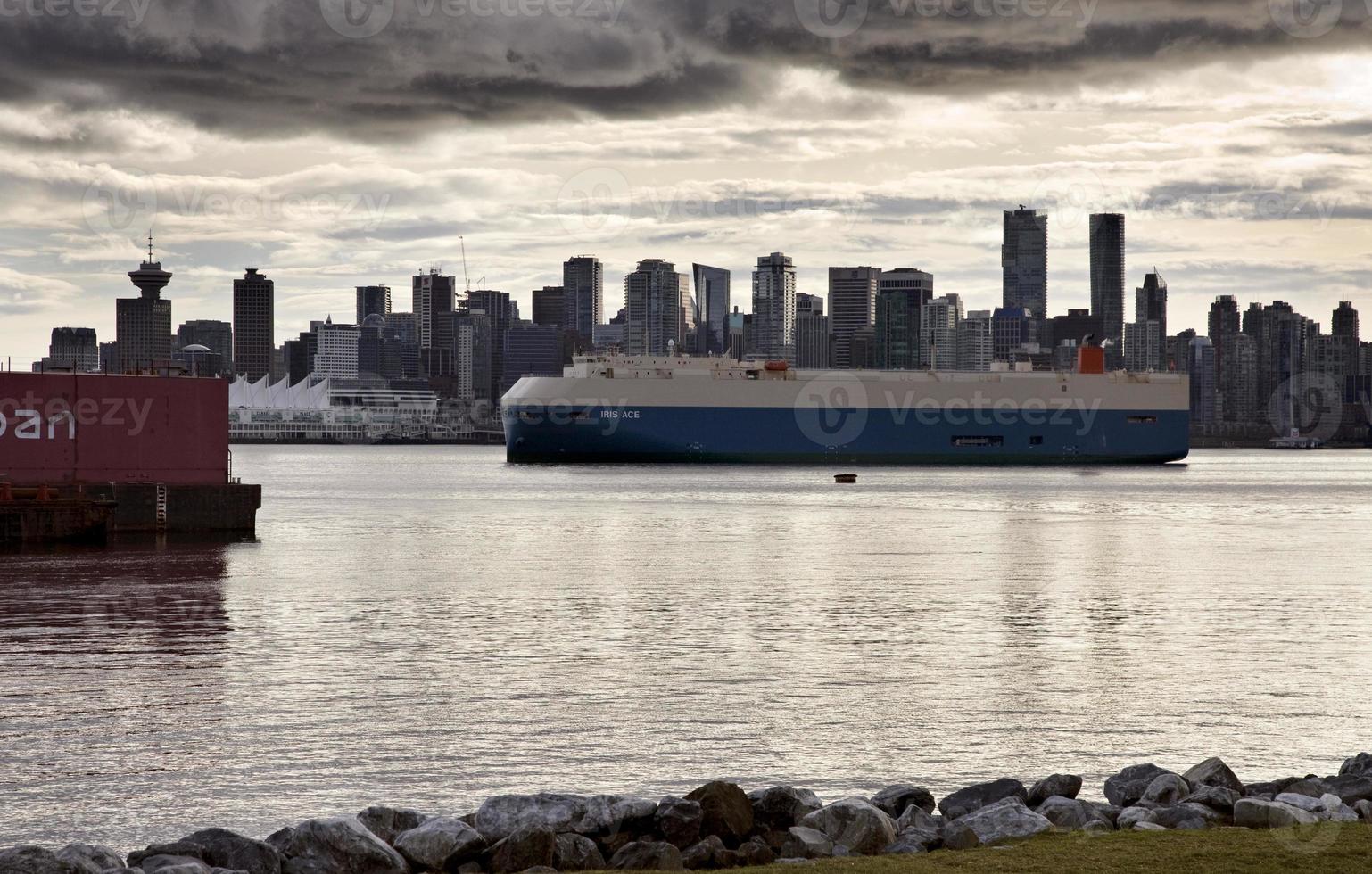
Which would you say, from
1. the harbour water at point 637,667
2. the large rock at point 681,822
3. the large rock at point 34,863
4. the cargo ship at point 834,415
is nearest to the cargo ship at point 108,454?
the harbour water at point 637,667

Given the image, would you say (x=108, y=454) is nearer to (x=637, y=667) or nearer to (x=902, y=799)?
(x=637, y=667)

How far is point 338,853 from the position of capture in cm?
900

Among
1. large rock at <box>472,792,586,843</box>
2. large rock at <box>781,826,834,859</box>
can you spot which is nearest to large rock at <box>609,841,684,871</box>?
large rock at <box>472,792,586,843</box>

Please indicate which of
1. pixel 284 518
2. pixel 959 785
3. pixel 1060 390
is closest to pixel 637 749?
pixel 959 785

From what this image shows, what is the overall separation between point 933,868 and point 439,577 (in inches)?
940

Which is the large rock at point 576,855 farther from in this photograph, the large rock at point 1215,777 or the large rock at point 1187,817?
the large rock at point 1215,777

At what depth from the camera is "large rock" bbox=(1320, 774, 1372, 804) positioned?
34.7 feet

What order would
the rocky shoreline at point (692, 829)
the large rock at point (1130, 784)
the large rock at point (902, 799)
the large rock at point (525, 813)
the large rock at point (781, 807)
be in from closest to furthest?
the rocky shoreline at point (692, 829) < the large rock at point (525, 813) < the large rock at point (781, 807) < the large rock at point (902, 799) < the large rock at point (1130, 784)

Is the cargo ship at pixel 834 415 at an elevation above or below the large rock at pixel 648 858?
above

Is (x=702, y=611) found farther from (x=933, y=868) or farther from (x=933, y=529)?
(x=933, y=529)

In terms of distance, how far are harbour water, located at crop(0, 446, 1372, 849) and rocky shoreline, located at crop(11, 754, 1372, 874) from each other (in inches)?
57.0

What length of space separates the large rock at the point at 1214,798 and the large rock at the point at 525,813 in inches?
177

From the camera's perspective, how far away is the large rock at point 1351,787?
10.6m

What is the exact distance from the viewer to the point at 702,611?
24.9 metres
